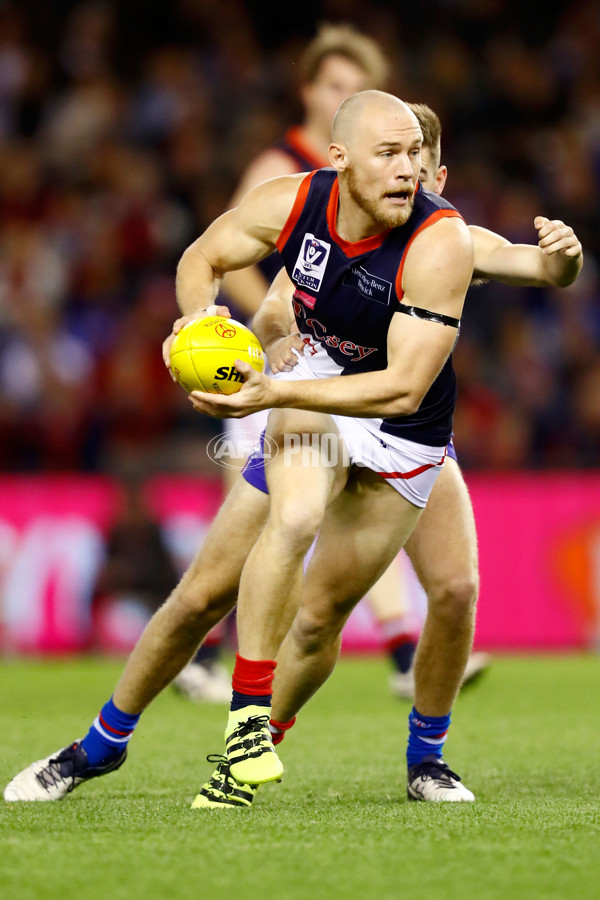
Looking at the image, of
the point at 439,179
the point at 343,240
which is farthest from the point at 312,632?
the point at 439,179

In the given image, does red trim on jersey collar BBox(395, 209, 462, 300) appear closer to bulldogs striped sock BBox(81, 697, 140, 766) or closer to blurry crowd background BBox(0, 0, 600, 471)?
bulldogs striped sock BBox(81, 697, 140, 766)

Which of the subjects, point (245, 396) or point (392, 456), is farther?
point (392, 456)

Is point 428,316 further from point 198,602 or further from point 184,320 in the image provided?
point 198,602

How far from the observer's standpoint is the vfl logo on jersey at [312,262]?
3953 mm

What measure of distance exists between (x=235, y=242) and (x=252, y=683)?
138cm

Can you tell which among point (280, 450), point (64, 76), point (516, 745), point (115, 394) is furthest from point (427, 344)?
point (64, 76)

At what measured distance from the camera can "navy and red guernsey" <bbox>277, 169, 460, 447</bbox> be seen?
3848mm

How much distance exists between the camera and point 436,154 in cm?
448

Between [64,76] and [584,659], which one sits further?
[64,76]

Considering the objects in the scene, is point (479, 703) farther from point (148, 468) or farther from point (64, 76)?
point (64, 76)

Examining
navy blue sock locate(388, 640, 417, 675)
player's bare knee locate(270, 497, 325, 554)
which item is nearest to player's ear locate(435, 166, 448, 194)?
player's bare knee locate(270, 497, 325, 554)

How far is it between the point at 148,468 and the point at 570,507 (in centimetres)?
309

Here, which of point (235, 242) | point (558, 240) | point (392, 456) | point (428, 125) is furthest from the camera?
point (428, 125)

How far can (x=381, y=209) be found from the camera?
3.77m
